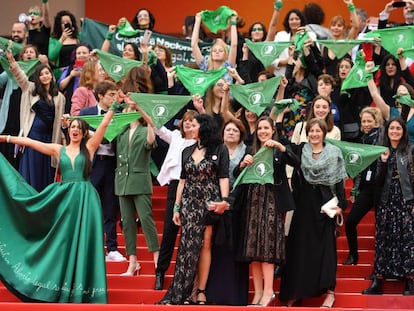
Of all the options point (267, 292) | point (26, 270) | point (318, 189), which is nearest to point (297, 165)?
point (318, 189)

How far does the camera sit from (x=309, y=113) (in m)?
13.3

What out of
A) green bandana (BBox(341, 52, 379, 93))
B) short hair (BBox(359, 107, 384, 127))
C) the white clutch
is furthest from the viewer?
green bandana (BBox(341, 52, 379, 93))

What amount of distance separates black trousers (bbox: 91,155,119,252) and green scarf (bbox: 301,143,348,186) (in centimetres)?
236

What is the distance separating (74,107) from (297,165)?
3331 millimetres

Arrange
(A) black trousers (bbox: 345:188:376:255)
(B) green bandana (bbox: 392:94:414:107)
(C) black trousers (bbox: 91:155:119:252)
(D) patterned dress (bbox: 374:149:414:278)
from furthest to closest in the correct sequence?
(C) black trousers (bbox: 91:155:119:252) < (B) green bandana (bbox: 392:94:414:107) < (A) black trousers (bbox: 345:188:376:255) < (D) patterned dress (bbox: 374:149:414:278)

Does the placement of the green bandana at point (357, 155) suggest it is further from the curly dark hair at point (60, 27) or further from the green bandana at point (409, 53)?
the curly dark hair at point (60, 27)

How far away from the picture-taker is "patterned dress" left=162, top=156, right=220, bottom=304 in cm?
1216

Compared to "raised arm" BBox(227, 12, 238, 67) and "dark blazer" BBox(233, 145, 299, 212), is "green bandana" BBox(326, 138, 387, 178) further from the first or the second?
"raised arm" BBox(227, 12, 238, 67)

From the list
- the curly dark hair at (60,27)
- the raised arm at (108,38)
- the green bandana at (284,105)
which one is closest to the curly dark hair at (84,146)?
the green bandana at (284,105)

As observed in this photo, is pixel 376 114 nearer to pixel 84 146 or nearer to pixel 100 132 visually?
pixel 100 132

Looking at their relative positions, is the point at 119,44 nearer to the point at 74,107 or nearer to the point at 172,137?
the point at 74,107

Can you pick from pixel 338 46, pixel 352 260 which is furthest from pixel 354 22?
pixel 352 260

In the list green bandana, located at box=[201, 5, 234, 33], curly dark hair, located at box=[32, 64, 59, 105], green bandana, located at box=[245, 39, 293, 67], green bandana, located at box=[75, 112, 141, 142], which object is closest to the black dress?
green bandana, located at box=[75, 112, 141, 142]

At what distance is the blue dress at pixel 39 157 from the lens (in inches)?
564
